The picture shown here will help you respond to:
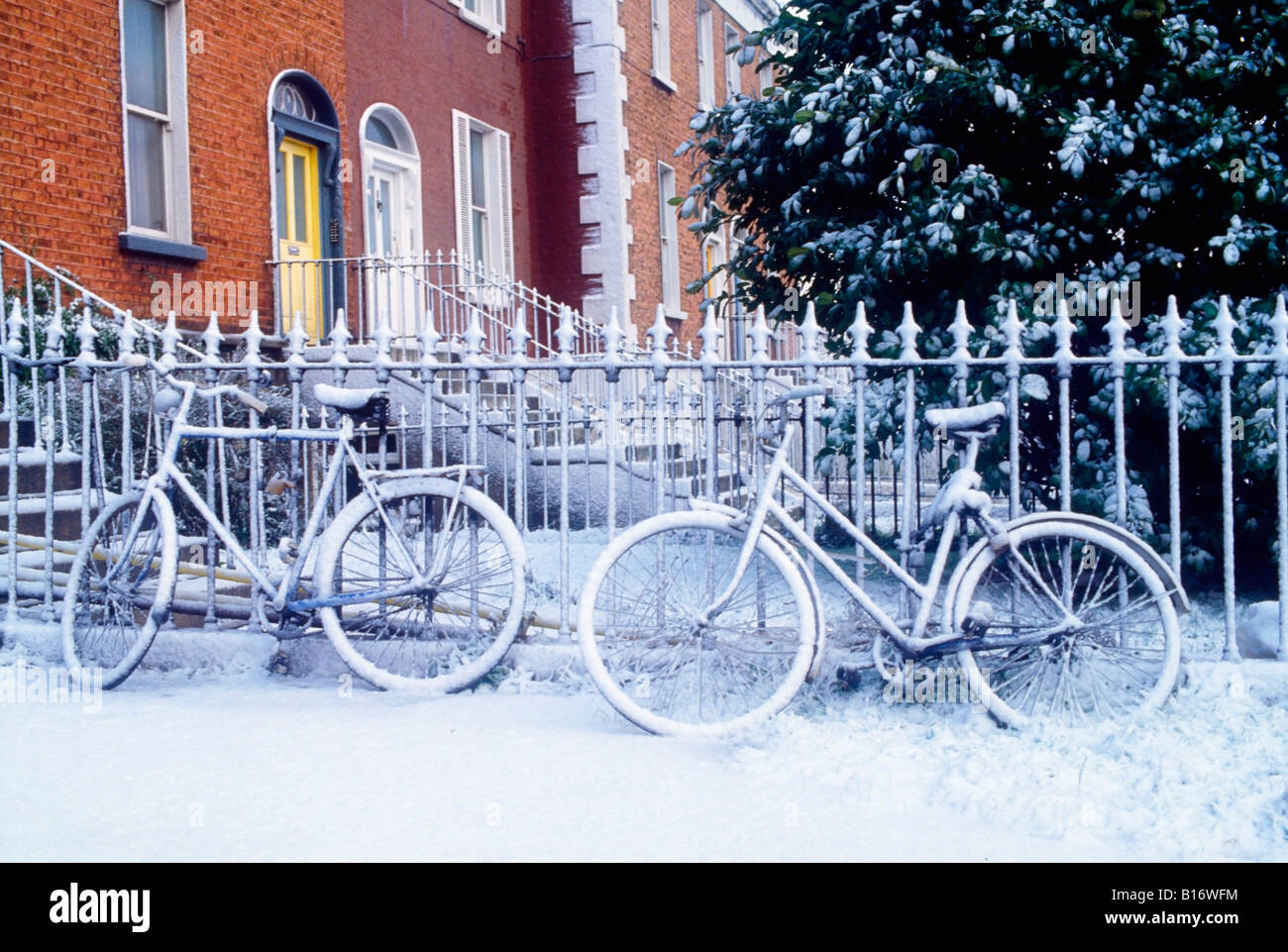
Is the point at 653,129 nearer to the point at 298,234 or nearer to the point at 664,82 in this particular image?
the point at 664,82

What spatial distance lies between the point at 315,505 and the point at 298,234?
828 centimetres

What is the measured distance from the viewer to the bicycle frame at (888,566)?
14.4ft

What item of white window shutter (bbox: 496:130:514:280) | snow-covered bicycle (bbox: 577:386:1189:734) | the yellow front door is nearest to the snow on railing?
snow-covered bicycle (bbox: 577:386:1189:734)

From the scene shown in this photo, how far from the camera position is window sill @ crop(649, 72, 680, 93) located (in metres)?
19.4

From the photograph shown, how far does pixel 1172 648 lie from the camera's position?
4.46 m

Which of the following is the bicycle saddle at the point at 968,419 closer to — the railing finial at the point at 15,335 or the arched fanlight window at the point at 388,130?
the railing finial at the point at 15,335

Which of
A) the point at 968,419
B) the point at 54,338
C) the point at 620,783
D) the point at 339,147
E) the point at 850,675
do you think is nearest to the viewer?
the point at 620,783

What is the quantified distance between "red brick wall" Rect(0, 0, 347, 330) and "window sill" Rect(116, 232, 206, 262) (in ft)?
0.21

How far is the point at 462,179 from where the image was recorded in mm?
15461

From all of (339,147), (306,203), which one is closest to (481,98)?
(339,147)

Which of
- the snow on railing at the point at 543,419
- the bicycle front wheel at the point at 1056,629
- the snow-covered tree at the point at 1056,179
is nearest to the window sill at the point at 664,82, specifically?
the snow on railing at the point at 543,419

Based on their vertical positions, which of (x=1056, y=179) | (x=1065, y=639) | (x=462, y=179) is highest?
(x=462, y=179)

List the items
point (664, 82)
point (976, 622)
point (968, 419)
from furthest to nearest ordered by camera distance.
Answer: point (664, 82) < point (968, 419) < point (976, 622)

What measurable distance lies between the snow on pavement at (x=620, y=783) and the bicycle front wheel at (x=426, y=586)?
245 millimetres
